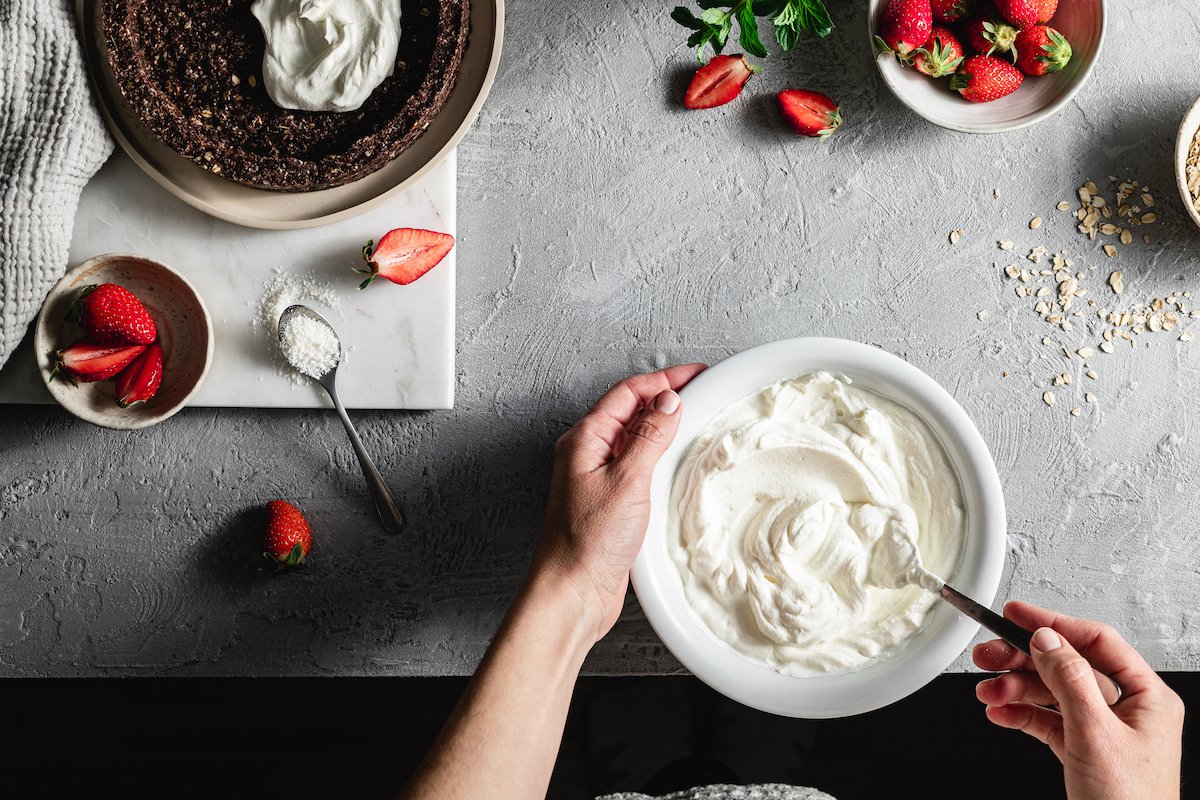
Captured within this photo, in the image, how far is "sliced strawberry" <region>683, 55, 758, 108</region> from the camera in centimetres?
129

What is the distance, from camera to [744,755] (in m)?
1.55

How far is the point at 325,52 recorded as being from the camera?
1.15 metres

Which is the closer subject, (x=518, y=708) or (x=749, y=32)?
(x=518, y=708)

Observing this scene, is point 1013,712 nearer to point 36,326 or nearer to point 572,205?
point 572,205

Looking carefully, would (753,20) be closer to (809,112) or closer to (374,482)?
(809,112)

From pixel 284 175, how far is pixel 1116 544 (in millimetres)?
1376

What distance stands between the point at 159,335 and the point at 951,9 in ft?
4.09

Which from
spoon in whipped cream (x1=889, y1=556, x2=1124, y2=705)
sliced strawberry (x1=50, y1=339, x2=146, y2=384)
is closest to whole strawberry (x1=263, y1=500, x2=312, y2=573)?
sliced strawberry (x1=50, y1=339, x2=146, y2=384)

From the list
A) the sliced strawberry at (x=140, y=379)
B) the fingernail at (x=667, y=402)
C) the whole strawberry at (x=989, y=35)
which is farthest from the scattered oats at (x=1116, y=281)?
the sliced strawberry at (x=140, y=379)

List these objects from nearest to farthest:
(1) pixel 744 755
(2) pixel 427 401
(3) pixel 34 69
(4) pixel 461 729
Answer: (4) pixel 461 729
(3) pixel 34 69
(2) pixel 427 401
(1) pixel 744 755

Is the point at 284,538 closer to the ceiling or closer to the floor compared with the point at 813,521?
closer to the ceiling

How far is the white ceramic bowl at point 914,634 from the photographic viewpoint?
113 centimetres

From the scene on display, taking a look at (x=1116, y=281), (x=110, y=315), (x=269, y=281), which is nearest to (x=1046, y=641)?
(x=1116, y=281)

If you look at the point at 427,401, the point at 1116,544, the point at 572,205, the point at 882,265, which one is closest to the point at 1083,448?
the point at 1116,544
